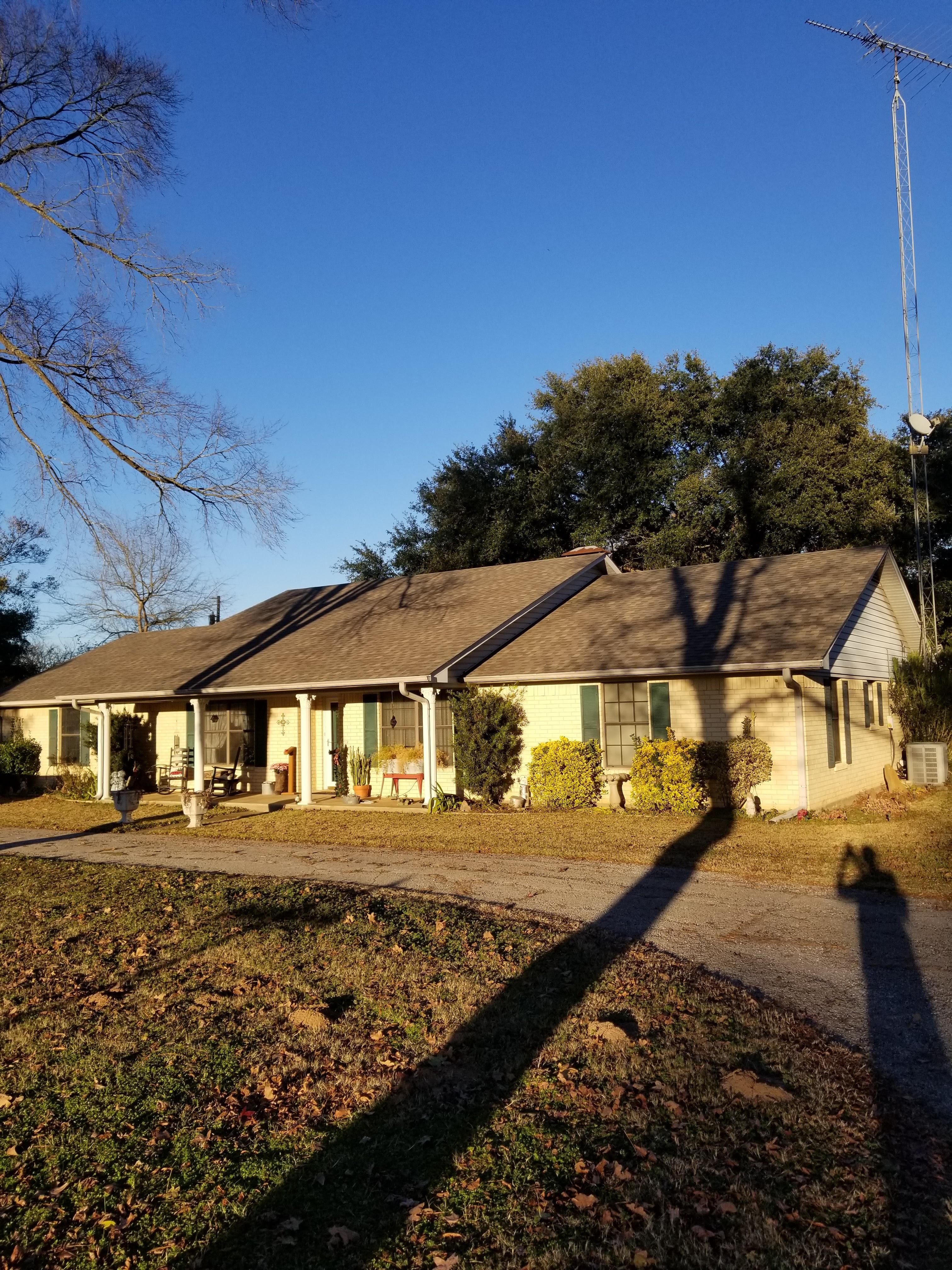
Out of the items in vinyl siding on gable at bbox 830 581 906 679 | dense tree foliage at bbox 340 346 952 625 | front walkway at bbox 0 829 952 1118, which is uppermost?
dense tree foliage at bbox 340 346 952 625

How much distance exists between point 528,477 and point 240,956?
28.3 m

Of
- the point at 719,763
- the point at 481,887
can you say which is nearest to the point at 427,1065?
the point at 481,887

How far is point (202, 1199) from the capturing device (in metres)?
3.91

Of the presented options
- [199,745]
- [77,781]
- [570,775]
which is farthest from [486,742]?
[77,781]

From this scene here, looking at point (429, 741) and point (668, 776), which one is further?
point (429, 741)

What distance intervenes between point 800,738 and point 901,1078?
420 inches

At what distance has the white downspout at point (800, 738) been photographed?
1516 cm

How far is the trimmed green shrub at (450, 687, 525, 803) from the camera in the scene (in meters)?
17.6

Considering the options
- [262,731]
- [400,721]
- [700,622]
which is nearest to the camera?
[700,622]

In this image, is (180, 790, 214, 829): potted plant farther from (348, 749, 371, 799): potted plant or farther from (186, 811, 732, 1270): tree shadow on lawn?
(186, 811, 732, 1270): tree shadow on lawn

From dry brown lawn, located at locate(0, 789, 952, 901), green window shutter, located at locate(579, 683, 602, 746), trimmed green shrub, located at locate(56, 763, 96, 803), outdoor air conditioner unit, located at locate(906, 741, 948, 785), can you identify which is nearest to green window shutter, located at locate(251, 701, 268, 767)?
dry brown lawn, located at locate(0, 789, 952, 901)

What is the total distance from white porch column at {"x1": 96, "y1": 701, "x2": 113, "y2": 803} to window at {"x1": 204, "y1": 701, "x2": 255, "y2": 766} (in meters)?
2.26

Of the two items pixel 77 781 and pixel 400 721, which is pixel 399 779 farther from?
pixel 77 781

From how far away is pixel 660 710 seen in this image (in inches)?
656
